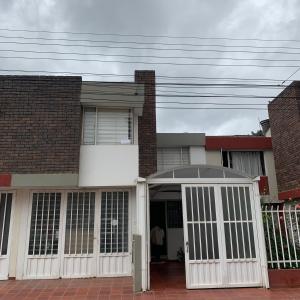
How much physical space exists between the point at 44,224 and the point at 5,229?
1125 mm

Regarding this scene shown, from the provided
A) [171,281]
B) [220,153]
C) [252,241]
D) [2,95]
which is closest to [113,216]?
[171,281]

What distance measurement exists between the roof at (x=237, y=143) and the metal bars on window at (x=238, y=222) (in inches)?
270

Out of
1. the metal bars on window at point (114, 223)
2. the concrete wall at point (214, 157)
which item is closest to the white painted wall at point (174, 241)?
the concrete wall at point (214, 157)

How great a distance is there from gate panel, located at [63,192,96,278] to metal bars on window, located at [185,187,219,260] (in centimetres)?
303

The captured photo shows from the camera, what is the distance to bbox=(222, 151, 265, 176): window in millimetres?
15398

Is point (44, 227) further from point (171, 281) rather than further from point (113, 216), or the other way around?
point (171, 281)

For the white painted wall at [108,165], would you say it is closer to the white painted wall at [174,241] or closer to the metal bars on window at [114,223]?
the metal bars on window at [114,223]

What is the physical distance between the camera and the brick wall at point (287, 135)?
12.6m

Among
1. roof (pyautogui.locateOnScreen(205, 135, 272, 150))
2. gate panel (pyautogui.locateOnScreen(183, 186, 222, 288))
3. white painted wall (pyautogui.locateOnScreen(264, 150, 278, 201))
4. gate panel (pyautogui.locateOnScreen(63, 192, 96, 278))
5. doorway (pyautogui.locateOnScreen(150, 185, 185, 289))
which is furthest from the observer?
roof (pyautogui.locateOnScreen(205, 135, 272, 150))

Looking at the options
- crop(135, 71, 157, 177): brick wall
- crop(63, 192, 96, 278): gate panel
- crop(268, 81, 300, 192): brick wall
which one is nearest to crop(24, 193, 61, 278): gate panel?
crop(63, 192, 96, 278): gate panel

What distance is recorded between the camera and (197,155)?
1498 centimetres

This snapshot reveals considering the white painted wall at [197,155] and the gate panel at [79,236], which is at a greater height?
the white painted wall at [197,155]

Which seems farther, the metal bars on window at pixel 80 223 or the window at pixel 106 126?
the window at pixel 106 126

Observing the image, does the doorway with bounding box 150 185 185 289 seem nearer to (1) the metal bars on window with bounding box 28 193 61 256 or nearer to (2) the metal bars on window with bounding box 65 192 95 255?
(2) the metal bars on window with bounding box 65 192 95 255
